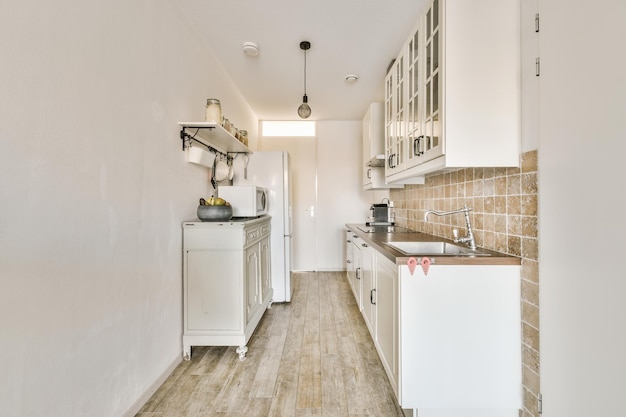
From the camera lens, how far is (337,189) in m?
4.86

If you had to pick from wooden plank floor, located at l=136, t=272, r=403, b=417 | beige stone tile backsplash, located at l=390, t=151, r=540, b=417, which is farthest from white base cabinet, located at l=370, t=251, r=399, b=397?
beige stone tile backsplash, located at l=390, t=151, r=540, b=417

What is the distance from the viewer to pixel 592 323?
1014 millimetres

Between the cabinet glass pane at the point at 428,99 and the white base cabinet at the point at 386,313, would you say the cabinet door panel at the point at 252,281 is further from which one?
the cabinet glass pane at the point at 428,99

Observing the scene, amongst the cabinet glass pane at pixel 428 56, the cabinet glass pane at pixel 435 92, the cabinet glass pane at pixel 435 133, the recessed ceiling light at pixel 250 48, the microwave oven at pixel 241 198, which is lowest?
the microwave oven at pixel 241 198

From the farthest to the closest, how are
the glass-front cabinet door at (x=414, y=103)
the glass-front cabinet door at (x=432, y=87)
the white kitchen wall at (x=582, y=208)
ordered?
the glass-front cabinet door at (x=414, y=103) → the glass-front cabinet door at (x=432, y=87) → the white kitchen wall at (x=582, y=208)

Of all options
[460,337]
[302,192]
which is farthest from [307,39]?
[302,192]

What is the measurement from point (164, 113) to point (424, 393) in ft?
7.44

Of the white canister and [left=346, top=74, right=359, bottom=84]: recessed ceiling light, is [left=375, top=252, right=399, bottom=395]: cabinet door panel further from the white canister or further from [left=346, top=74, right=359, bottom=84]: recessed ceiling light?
[left=346, top=74, right=359, bottom=84]: recessed ceiling light

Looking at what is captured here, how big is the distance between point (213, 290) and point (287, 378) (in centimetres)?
82

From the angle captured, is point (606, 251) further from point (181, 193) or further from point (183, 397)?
point (181, 193)

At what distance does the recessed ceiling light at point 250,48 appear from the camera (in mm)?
2528

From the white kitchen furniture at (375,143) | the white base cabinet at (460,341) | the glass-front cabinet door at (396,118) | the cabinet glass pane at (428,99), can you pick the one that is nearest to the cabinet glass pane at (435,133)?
the cabinet glass pane at (428,99)

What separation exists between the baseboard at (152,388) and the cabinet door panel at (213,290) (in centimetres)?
23

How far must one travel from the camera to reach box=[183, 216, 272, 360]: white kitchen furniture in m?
2.10
